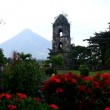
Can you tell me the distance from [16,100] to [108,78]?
3.74 meters

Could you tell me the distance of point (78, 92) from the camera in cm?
979

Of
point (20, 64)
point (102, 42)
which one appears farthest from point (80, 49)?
point (20, 64)

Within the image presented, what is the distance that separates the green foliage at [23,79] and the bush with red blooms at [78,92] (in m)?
1.40

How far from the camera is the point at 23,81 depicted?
1161cm

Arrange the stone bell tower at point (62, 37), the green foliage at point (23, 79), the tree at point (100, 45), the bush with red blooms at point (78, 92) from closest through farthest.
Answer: the bush with red blooms at point (78, 92) → the green foliage at point (23, 79) → the stone bell tower at point (62, 37) → the tree at point (100, 45)

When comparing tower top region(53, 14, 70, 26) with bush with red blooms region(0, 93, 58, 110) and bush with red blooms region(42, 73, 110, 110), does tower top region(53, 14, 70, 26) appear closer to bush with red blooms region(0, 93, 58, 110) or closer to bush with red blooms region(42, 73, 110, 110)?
bush with red blooms region(42, 73, 110, 110)

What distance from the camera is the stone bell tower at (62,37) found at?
42969mm

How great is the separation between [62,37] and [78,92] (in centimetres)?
3331

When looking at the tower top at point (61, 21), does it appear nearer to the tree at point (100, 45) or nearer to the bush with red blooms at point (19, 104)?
the tree at point (100, 45)

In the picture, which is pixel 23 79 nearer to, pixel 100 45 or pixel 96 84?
pixel 96 84

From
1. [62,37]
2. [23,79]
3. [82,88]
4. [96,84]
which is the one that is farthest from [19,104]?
[62,37]

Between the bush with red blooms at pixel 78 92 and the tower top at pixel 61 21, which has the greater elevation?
the tower top at pixel 61 21

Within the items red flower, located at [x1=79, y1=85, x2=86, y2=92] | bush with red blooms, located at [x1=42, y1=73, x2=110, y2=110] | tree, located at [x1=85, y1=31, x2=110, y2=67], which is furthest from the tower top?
red flower, located at [x1=79, y1=85, x2=86, y2=92]

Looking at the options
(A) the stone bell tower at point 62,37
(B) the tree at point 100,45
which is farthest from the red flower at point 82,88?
(B) the tree at point 100,45
